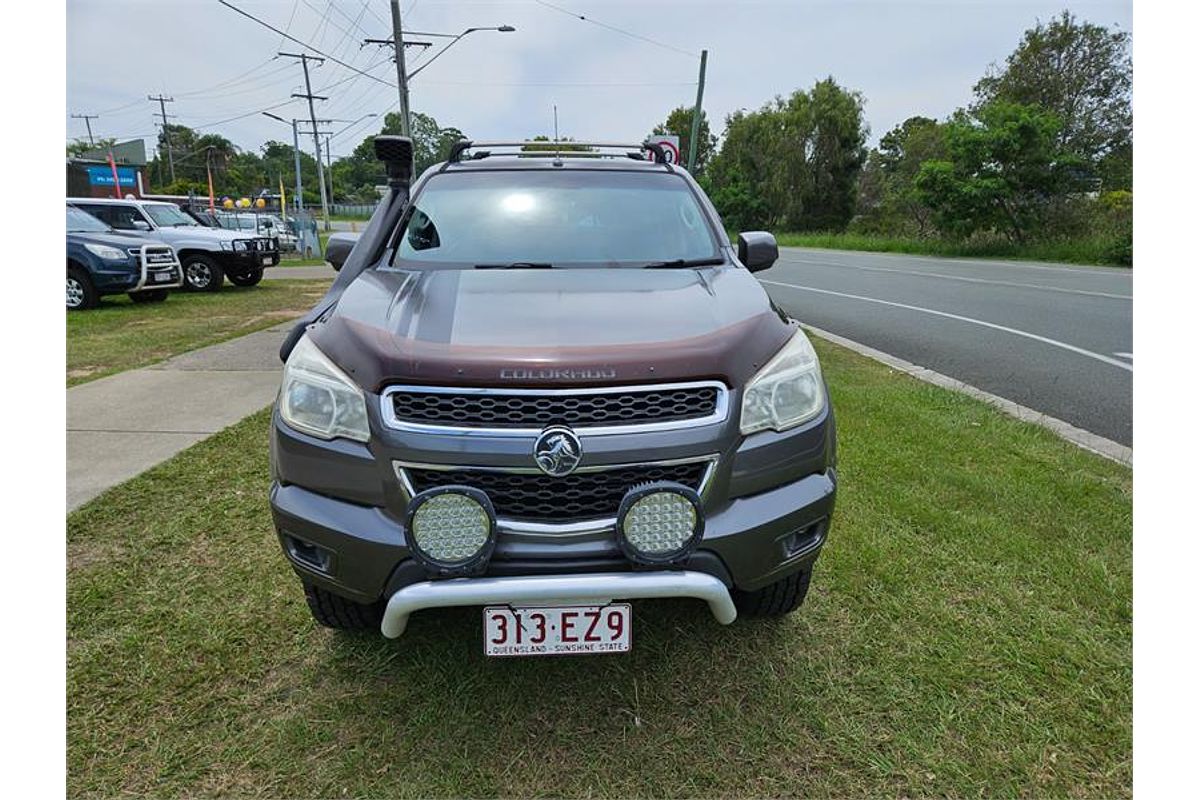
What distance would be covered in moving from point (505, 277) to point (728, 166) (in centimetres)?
5433

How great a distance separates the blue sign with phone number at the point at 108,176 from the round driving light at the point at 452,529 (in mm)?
41203

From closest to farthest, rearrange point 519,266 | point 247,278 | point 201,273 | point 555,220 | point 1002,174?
point 519,266
point 555,220
point 201,273
point 247,278
point 1002,174

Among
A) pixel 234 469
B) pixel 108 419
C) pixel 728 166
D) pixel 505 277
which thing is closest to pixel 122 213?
pixel 108 419

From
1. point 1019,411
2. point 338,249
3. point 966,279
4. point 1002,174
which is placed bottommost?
point 1019,411

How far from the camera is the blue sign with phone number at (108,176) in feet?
123

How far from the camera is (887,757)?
6.57ft

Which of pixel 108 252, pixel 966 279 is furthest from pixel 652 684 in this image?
pixel 966 279

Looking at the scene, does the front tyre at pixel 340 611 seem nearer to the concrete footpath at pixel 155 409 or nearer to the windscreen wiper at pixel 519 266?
the windscreen wiper at pixel 519 266

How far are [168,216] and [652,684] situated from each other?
1482cm

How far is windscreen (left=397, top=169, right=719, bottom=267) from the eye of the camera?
288 centimetres

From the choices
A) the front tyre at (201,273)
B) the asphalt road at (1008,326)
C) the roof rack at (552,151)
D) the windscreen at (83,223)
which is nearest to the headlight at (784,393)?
the roof rack at (552,151)

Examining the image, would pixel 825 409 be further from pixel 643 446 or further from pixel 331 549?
pixel 331 549

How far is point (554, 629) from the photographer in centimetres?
196

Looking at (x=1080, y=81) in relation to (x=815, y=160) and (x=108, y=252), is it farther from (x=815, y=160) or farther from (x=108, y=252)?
(x=108, y=252)
